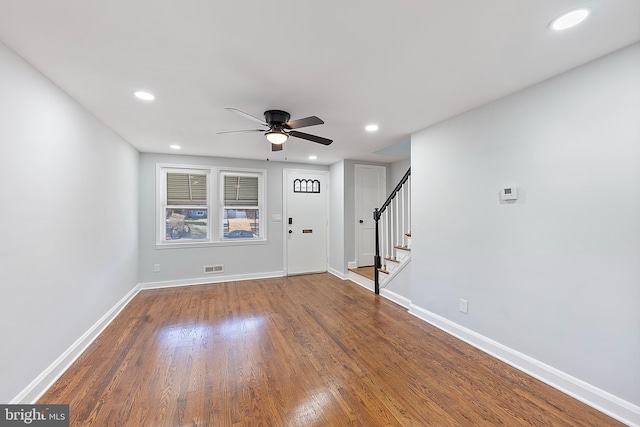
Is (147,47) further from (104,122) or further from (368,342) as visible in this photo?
(368,342)

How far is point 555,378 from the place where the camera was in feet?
6.64

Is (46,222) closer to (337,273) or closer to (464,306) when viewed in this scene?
(464,306)

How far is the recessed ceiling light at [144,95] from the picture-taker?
2307mm

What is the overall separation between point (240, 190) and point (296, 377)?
3888 mm

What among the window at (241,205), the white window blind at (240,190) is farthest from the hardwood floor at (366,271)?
the white window blind at (240,190)

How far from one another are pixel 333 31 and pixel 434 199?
2.32m

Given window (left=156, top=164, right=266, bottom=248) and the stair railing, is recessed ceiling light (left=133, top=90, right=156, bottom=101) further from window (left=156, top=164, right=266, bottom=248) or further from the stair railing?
the stair railing

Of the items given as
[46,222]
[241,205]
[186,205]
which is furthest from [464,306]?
[186,205]

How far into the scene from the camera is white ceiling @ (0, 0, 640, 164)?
1368 mm

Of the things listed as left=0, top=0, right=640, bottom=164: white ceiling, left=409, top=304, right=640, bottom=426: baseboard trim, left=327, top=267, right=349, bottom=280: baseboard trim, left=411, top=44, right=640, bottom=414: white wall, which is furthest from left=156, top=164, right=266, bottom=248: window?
left=409, top=304, right=640, bottom=426: baseboard trim

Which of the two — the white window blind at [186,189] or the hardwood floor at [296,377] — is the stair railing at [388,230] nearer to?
the hardwood floor at [296,377]

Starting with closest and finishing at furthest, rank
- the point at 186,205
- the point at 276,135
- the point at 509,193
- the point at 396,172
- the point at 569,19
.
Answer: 1. the point at 569,19
2. the point at 509,193
3. the point at 276,135
4. the point at 186,205
5. the point at 396,172

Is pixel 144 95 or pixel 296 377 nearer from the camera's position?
pixel 296 377

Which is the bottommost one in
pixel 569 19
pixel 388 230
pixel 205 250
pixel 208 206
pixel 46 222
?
pixel 205 250
